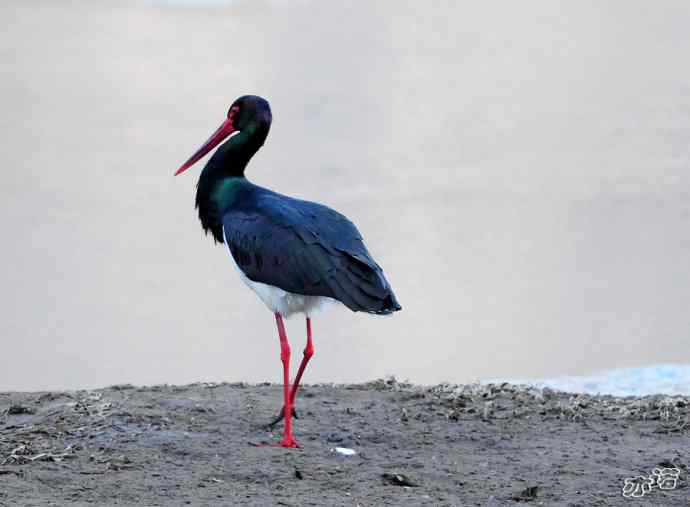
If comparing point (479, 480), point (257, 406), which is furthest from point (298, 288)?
Answer: point (479, 480)

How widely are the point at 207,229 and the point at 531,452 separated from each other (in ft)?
6.66

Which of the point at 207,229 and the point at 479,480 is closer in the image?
the point at 479,480

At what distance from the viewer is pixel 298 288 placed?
21.4 feet

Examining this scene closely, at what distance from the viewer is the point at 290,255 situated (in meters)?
6.56

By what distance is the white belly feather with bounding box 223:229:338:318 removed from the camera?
6641 millimetres

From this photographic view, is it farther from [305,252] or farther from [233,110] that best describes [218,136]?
[305,252]

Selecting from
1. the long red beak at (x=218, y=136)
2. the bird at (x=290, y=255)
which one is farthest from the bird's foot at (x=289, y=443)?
the long red beak at (x=218, y=136)

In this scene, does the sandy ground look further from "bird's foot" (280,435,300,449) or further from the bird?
the bird

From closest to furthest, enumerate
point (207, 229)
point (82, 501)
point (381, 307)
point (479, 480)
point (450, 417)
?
point (82, 501)
point (479, 480)
point (381, 307)
point (450, 417)
point (207, 229)

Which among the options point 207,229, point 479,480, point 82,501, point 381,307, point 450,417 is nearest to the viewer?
point 82,501

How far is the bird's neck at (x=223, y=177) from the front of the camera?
7.18 metres

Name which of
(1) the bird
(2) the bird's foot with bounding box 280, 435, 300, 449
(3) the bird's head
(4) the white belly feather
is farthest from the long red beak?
(2) the bird's foot with bounding box 280, 435, 300, 449

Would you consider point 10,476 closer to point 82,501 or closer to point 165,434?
point 82,501

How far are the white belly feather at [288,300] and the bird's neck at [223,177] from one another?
435 mm
